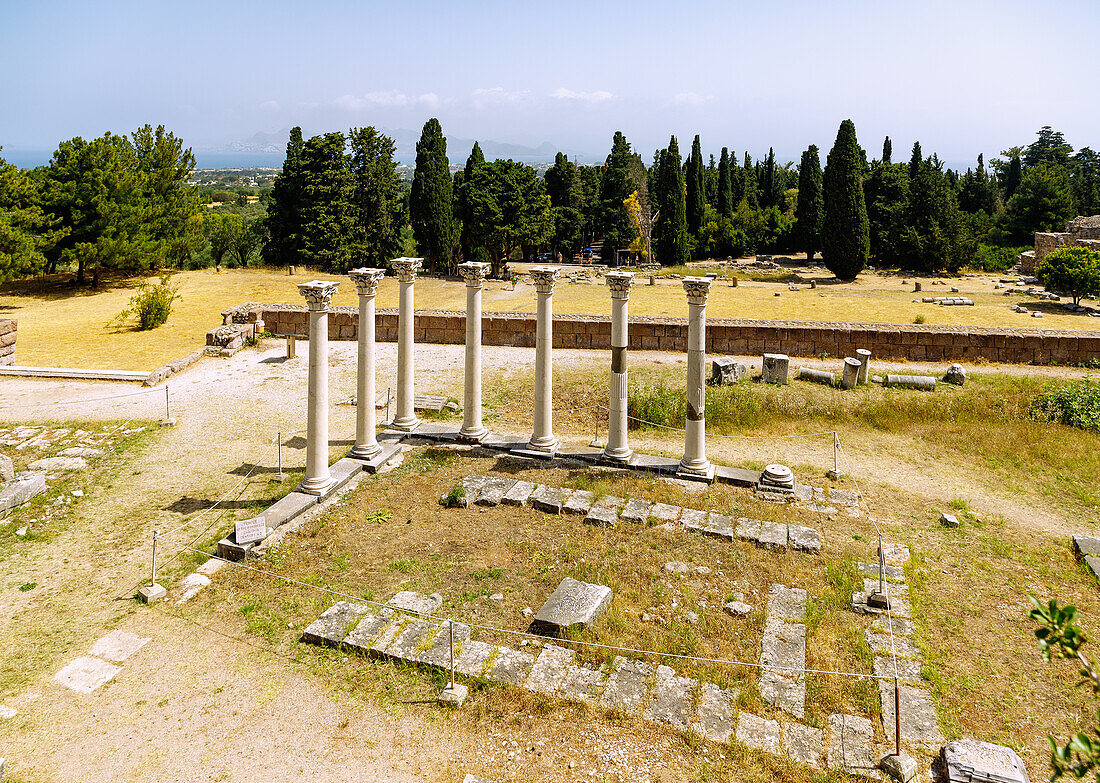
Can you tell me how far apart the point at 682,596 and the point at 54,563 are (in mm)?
9215

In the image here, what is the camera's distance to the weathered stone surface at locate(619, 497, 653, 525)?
40.4ft

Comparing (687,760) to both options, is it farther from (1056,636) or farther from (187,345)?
(187,345)

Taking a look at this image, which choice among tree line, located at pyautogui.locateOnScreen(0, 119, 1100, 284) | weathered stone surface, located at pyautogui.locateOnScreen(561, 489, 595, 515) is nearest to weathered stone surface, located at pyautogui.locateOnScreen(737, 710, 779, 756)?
weathered stone surface, located at pyautogui.locateOnScreen(561, 489, 595, 515)

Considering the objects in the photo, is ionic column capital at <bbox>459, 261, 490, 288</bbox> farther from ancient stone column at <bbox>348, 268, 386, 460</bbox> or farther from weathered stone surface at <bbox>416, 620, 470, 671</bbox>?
weathered stone surface at <bbox>416, 620, 470, 671</bbox>

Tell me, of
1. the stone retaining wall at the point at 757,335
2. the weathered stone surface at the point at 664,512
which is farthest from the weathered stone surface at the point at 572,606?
the stone retaining wall at the point at 757,335

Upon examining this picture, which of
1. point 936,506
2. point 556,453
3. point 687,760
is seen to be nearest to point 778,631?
point 687,760

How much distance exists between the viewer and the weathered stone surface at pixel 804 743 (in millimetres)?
7227

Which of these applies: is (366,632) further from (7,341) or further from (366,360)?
(7,341)

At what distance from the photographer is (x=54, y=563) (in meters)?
10.9

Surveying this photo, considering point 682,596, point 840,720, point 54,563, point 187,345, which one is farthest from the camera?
point 187,345

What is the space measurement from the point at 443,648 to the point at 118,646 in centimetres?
398

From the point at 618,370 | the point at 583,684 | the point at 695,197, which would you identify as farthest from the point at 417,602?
the point at 695,197

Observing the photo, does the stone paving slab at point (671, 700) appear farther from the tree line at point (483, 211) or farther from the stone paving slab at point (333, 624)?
the tree line at point (483, 211)

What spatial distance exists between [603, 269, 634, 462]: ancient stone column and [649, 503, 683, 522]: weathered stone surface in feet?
6.32
